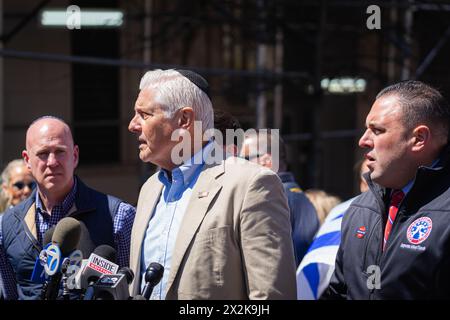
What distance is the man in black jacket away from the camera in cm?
301

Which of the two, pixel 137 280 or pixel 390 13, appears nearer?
pixel 137 280

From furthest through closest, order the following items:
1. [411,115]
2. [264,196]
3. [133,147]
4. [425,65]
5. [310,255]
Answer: [133,147] → [425,65] → [310,255] → [411,115] → [264,196]

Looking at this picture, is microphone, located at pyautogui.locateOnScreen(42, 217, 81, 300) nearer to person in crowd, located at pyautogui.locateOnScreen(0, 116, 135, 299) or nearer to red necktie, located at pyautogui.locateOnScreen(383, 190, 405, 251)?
person in crowd, located at pyautogui.locateOnScreen(0, 116, 135, 299)

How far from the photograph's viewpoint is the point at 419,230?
3.05 metres

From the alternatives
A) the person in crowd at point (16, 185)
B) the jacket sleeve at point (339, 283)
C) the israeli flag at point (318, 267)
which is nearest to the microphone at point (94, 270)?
the jacket sleeve at point (339, 283)

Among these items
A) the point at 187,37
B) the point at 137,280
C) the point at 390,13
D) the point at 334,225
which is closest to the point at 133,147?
the point at 187,37

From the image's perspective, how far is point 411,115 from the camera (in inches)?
125

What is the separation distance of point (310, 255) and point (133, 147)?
6.81 m

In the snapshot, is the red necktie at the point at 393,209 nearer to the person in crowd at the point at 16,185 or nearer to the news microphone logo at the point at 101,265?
the news microphone logo at the point at 101,265

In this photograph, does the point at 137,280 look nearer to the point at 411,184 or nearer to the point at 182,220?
the point at 182,220

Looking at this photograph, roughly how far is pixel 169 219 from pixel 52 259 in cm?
53

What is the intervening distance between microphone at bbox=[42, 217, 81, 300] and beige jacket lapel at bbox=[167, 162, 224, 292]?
0.40m

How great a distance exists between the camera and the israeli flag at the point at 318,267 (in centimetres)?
452

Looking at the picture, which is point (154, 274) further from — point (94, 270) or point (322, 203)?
point (322, 203)
